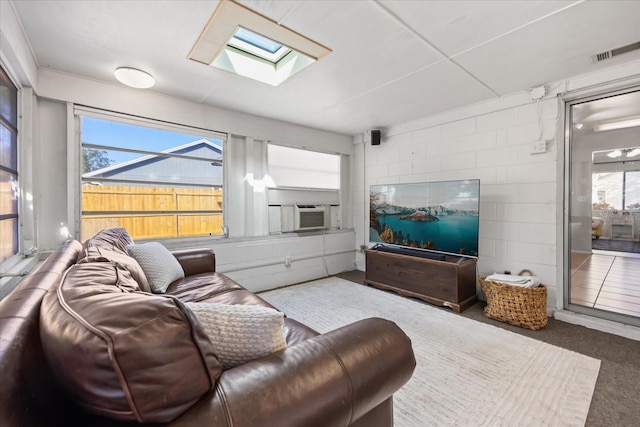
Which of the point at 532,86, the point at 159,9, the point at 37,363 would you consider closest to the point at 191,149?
the point at 159,9

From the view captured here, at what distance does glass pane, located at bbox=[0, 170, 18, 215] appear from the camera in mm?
1884

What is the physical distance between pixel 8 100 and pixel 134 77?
2.75 ft

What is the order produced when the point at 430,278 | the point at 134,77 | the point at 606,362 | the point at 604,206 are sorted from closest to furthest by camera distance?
the point at 606,362
the point at 134,77
the point at 604,206
the point at 430,278

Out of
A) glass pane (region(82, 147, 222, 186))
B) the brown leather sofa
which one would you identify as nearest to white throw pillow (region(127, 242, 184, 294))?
the brown leather sofa

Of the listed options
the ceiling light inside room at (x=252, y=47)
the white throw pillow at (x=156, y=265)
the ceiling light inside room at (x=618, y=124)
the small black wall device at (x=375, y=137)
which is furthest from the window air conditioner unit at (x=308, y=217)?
the ceiling light inside room at (x=618, y=124)

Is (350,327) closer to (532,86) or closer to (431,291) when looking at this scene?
(431,291)

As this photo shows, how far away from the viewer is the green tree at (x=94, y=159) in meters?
2.68

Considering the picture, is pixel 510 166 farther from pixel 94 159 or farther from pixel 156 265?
pixel 94 159

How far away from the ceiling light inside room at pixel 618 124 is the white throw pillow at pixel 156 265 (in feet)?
13.2

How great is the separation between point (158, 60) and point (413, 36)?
198cm

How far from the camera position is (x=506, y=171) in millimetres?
3053

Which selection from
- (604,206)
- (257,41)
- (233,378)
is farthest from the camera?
(604,206)

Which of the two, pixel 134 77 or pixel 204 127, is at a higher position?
pixel 134 77

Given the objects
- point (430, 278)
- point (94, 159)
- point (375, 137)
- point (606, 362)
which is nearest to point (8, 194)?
point (94, 159)
